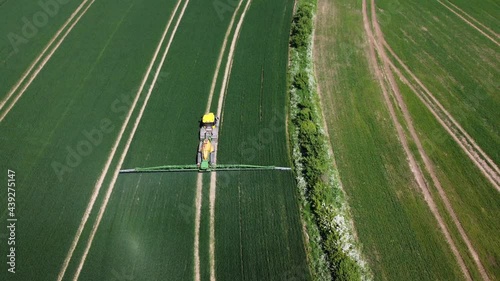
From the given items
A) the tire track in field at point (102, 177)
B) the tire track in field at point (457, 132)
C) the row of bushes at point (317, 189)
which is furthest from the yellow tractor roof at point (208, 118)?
the tire track in field at point (457, 132)

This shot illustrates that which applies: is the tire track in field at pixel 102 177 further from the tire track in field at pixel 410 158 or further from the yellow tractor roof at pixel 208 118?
the tire track in field at pixel 410 158

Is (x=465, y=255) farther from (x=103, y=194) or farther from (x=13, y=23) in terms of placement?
(x=13, y=23)

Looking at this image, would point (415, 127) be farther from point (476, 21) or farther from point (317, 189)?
point (476, 21)

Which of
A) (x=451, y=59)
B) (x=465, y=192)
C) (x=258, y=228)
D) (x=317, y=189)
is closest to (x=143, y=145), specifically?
(x=258, y=228)

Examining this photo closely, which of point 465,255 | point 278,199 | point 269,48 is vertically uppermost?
point 269,48

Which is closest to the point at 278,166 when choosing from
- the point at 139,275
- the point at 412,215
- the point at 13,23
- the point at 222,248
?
the point at 222,248

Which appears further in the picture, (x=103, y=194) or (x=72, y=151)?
(x=72, y=151)

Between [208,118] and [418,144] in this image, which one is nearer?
[208,118]
